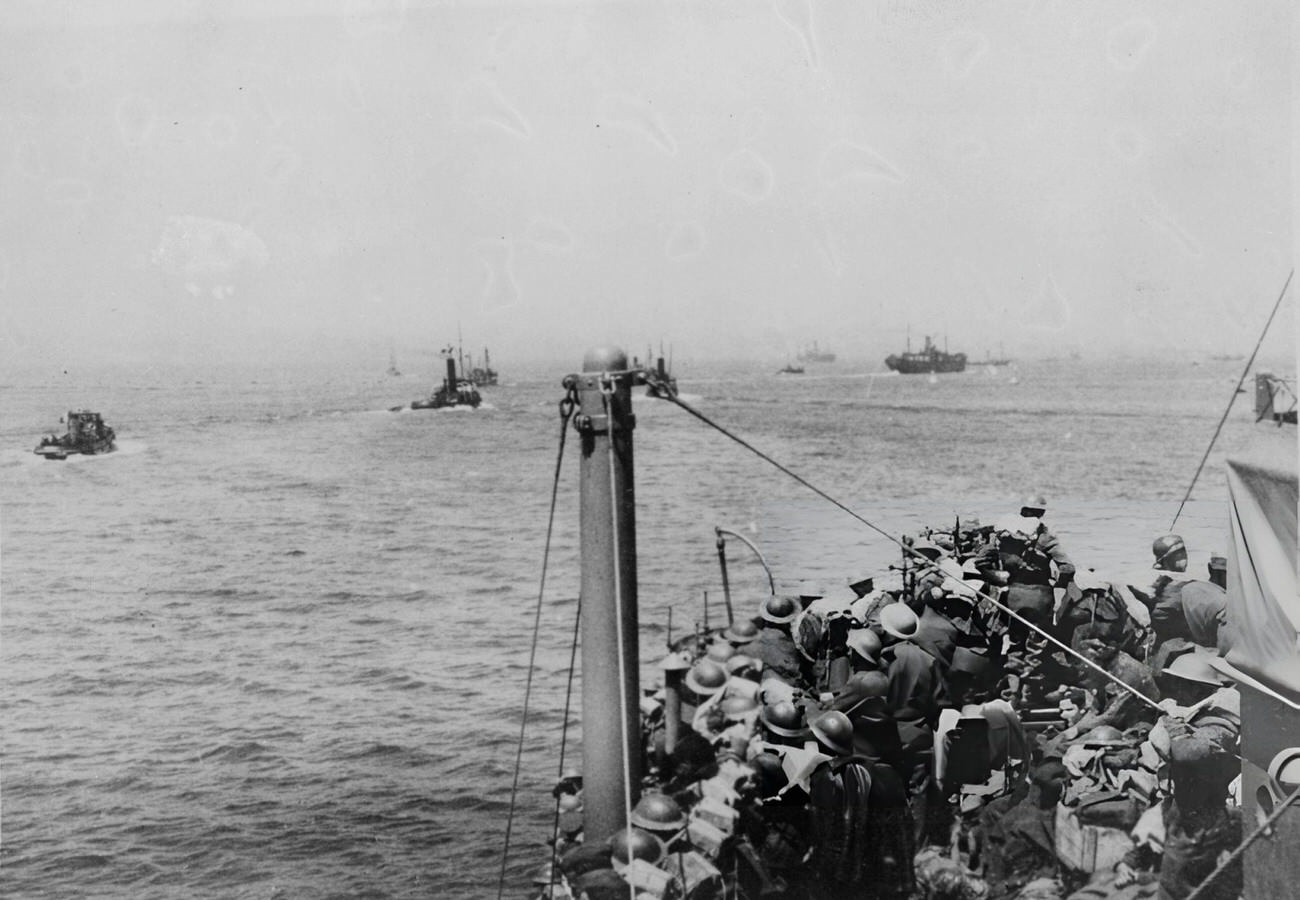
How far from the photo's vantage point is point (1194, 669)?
632 cm

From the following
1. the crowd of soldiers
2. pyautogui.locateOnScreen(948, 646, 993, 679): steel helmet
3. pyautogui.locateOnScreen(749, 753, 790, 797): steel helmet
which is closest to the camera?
the crowd of soldiers

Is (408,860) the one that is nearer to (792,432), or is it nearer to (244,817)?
(244,817)

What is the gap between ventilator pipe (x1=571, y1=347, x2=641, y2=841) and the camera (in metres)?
5.23

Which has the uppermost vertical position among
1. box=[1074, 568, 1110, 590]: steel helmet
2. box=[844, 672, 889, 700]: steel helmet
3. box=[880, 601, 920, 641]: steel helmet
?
box=[880, 601, 920, 641]: steel helmet

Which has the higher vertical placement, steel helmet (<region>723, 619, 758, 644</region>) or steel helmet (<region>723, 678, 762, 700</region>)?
steel helmet (<region>723, 678, 762, 700</region>)

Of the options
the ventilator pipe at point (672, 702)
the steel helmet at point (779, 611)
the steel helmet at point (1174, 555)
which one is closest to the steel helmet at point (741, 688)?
the steel helmet at point (779, 611)

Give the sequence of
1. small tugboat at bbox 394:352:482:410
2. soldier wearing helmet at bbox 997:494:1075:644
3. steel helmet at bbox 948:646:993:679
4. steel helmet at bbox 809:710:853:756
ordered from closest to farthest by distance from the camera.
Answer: steel helmet at bbox 809:710:853:756
steel helmet at bbox 948:646:993:679
soldier wearing helmet at bbox 997:494:1075:644
small tugboat at bbox 394:352:482:410

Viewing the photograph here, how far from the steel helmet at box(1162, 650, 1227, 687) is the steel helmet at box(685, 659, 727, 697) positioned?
4.06m

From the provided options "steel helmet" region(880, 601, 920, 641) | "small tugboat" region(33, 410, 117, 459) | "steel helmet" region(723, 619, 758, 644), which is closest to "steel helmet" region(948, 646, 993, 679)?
"steel helmet" region(880, 601, 920, 641)

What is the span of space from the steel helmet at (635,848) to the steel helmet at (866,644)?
5.58 ft

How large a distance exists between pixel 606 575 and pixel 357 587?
23.0 metres

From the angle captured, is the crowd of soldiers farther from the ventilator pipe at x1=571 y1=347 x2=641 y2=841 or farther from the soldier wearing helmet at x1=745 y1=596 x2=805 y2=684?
the ventilator pipe at x1=571 y1=347 x2=641 y2=841

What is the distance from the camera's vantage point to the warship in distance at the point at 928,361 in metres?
82.2

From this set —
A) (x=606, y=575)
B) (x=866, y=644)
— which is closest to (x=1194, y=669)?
(x=866, y=644)
